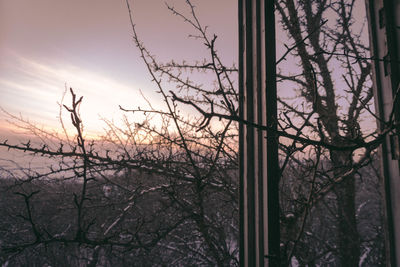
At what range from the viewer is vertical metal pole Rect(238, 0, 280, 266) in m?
0.65

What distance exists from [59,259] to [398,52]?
3.91 metres

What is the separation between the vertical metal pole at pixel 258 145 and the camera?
65cm

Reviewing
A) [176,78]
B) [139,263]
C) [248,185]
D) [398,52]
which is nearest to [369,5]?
[398,52]

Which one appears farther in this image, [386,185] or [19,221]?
[19,221]

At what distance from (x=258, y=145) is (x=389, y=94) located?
0.34 meters

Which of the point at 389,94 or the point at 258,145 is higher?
the point at 389,94

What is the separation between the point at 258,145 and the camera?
2.28ft

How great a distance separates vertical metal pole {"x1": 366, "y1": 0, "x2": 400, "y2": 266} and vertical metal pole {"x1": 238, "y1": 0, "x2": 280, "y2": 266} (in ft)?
0.87

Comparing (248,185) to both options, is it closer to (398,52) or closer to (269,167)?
(269,167)

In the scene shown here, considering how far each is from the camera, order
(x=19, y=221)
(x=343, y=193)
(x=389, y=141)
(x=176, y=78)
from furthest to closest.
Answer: (x=19, y=221), (x=343, y=193), (x=176, y=78), (x=389, y=141)

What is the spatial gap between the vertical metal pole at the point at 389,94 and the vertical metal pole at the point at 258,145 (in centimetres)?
27

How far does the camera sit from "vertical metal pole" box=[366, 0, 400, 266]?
2.12ft

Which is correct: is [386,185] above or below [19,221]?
above

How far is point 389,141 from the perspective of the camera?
0.66 meters
